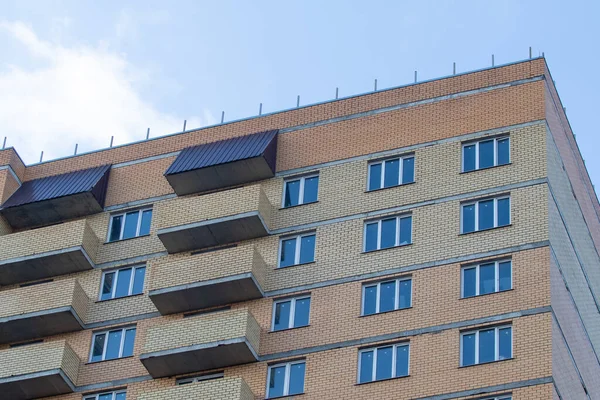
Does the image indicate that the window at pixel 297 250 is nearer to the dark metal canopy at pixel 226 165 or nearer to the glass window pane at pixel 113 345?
the dark metal canopy at pixel 226 165

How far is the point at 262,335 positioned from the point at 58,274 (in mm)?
9812

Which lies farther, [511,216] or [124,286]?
[124,286]

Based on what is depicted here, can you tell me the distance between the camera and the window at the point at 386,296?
51.2m

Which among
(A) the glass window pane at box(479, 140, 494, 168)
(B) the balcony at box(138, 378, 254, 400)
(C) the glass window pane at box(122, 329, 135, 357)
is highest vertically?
(A) the glass window pane at box(479, 140, 494, 168)

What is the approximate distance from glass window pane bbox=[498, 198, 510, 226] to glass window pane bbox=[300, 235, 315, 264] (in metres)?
6.92

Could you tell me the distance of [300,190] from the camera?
56.1 m

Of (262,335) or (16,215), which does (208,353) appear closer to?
(262,335)

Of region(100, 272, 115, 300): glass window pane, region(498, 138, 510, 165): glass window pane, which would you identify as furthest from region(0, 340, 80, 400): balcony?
region(498, 138, 510, 165): glass window pane

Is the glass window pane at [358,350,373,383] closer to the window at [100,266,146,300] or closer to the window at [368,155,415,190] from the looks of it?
the window at [368,155,415,190]

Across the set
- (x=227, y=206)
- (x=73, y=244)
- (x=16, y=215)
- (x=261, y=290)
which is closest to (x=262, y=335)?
(x=261, y=290)

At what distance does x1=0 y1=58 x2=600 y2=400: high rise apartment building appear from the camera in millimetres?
49625

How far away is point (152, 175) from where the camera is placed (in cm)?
5928

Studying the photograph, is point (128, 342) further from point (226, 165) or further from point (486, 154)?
point (486, 154)

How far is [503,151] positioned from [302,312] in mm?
9247
